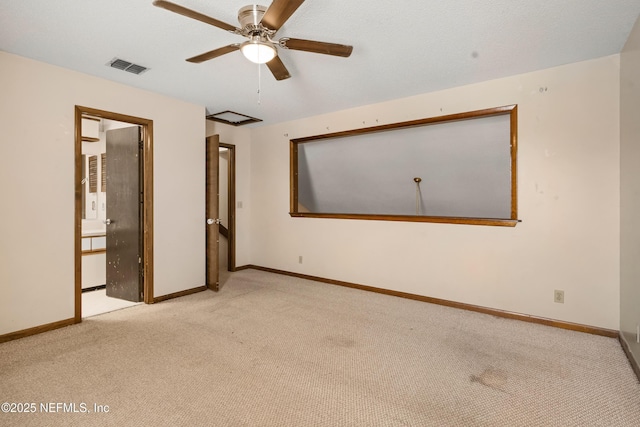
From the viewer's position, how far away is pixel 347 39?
8.37ft

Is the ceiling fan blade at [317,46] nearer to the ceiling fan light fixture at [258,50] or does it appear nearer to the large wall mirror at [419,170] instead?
the ceiling fan light fixture at [258,50]

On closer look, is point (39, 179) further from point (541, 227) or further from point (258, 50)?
point (541, 227)

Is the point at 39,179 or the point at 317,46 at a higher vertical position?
the point at 317,46

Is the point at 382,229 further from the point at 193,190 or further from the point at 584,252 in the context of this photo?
the point at 193,190

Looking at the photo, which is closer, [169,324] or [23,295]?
[23,295]

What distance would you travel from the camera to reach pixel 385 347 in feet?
8.82

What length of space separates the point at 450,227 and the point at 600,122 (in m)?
1.60

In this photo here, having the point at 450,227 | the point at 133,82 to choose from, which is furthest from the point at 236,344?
the point at 133,82

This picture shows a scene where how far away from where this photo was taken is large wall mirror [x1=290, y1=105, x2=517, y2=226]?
149 inches

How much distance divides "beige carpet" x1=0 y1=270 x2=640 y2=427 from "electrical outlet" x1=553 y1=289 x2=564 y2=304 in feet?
0.96

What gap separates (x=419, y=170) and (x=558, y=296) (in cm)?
223

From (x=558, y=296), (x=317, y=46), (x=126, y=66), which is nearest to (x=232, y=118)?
(x=126, y=66)

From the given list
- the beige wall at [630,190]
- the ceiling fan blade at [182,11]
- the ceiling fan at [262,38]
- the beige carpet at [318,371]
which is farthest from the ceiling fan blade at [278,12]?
the beige wall at [630,190]

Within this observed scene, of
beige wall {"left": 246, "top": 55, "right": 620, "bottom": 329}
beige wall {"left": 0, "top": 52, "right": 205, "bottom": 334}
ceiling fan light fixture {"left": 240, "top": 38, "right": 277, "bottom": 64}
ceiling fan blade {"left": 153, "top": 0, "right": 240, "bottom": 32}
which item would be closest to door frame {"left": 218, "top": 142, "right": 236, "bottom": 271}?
beige wall {"left": 0, "top": 52, "right": 205, "bottom": 334}
